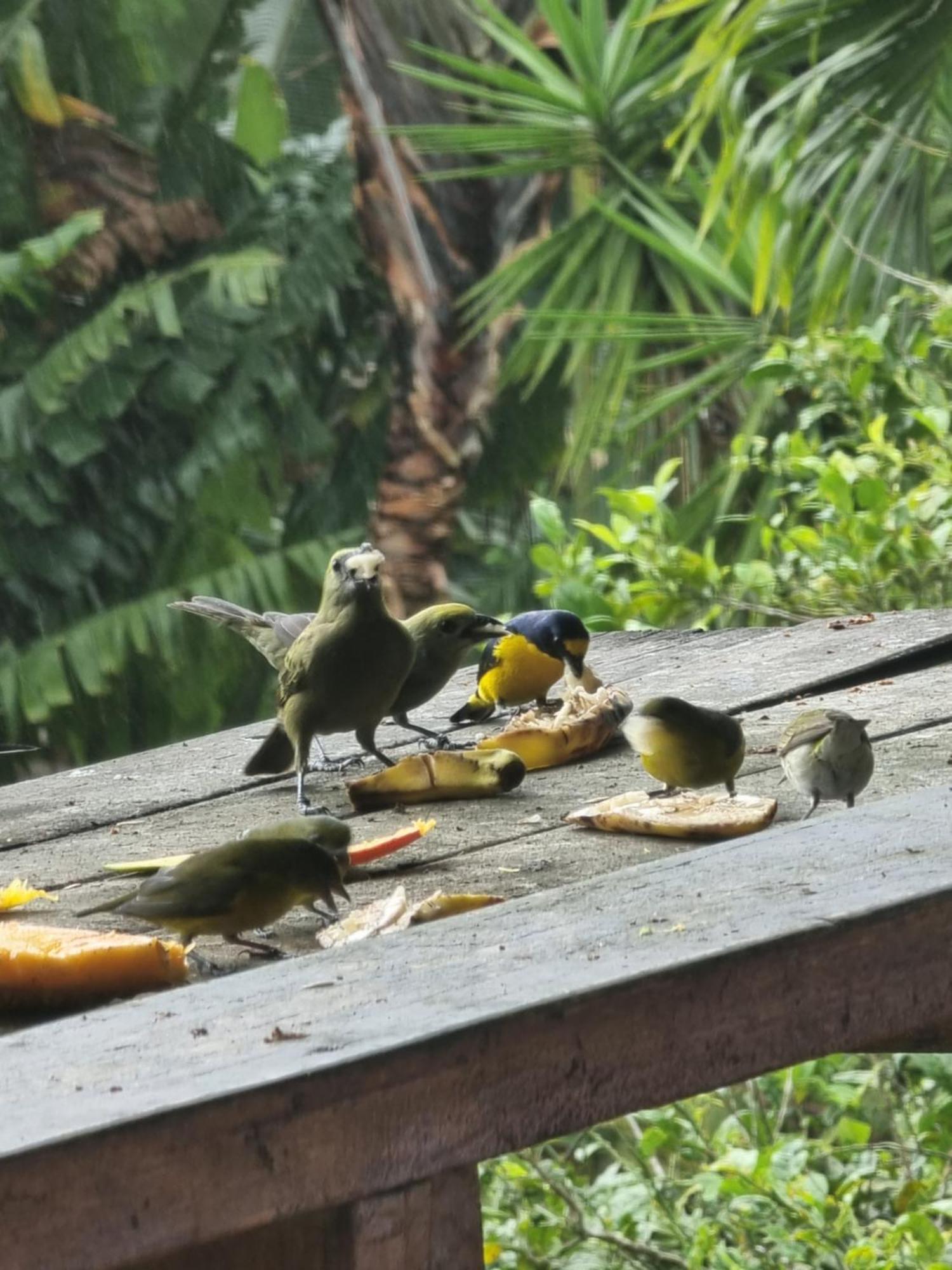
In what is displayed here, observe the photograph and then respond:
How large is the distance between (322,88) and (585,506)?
4.40 meters

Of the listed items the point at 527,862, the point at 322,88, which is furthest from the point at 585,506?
the point at 527,862

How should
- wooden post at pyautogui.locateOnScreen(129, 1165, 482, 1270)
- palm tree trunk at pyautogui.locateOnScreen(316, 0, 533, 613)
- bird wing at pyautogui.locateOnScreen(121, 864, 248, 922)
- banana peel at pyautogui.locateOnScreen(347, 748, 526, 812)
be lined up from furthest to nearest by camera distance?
palm tree trunk at pyautogui.locateOnScreen(316, 0, 533, 613)
banana peel at pyautogui.locateOnScreen(347, 748, 526, 812)
bird wing at pyautogui.locateOnScreen(121, 864, 248, 922)
wooden post at pyautogui.locateOnScreen(129, 1165, 482, 1270)

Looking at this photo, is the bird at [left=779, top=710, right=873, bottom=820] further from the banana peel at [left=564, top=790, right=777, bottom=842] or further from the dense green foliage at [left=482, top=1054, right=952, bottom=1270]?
the dense green foliage at [left=482, top=1054, right=952, bottom=1270]

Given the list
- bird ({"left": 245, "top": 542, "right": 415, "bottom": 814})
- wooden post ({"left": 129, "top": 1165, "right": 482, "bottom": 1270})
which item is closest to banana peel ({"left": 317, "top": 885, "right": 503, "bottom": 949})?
wooden post ({"left": 129, "top": 1165, "right": 482, "bottom": 1270})

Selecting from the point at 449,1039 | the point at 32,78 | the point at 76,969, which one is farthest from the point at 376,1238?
the point at 32,78

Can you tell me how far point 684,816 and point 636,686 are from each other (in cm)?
103


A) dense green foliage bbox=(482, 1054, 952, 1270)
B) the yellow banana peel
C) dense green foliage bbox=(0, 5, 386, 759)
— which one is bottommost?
dense green foliage bbox=(482, 1054, 952, 1270)

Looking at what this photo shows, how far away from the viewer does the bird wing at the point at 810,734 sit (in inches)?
67.4

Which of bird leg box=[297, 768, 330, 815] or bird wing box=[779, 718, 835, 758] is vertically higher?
bird wing box=[779, 718, 835, 758]

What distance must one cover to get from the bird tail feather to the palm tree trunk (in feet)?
23.0

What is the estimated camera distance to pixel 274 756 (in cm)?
226

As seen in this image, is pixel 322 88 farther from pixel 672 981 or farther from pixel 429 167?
pixel 672 981

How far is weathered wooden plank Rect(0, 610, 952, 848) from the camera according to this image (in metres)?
2.16

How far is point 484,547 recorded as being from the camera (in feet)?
39.5
